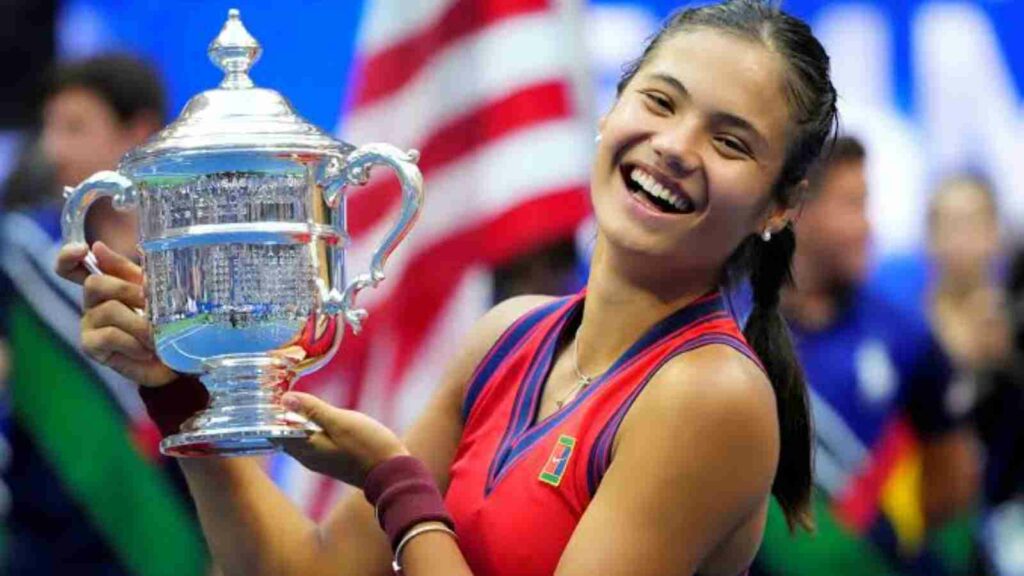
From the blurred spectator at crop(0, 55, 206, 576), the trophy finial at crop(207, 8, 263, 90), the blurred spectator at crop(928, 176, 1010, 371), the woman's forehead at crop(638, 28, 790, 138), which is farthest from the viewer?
the blurred spectator at crop(928, 176, 1010, 371)

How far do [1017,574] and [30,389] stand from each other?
260cm

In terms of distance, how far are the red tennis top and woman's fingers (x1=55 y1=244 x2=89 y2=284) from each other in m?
0.51

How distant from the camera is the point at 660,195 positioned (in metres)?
3.10

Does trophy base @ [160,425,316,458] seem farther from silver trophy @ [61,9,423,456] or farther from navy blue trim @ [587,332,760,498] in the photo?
navy blue trim @ [587,332,760,498]

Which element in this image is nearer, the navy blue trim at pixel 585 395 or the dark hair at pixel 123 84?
the navy blue trim at pixel 585 395

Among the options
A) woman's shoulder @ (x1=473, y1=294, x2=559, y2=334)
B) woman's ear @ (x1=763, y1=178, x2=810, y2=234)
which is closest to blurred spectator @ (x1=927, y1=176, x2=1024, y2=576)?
woman's shoulder @ (x1=473, y1=294, x2=559, y2=334)

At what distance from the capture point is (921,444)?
20.1 feet

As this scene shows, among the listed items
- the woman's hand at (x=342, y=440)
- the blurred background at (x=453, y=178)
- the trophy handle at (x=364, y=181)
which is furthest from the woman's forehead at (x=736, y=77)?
the blurred background at (x=453, y=178)

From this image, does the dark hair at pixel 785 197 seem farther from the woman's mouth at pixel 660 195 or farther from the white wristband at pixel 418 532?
the white wristband at pixel 418 532

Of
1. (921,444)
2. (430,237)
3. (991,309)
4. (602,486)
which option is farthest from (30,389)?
(602,486)

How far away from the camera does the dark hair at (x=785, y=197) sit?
3166mm

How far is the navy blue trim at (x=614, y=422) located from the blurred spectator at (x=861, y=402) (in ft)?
8.72

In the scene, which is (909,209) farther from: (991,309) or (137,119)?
(137,119)

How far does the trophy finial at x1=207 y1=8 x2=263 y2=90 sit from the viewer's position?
322 cm
